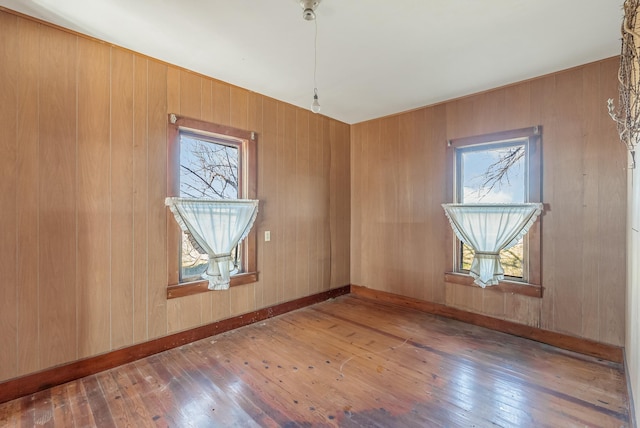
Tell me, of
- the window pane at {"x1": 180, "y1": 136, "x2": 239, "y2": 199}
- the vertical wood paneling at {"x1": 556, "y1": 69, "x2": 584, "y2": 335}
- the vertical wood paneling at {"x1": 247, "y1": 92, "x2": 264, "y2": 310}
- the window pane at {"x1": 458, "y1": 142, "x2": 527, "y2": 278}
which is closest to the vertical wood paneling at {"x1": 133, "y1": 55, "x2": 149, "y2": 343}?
the window pane at {"x1": 180, "y1": 136, "x2": 239, "y2": 199}

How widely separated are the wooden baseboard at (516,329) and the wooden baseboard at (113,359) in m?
1.70

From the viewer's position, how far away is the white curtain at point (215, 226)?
9.08 ft

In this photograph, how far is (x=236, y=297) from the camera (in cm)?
326

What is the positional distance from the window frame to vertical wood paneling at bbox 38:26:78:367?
2.29 feet

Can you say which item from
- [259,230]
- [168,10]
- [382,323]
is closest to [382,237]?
[382,323]

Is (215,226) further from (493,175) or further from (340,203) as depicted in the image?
(493,175)

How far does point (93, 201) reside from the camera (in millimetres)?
2348

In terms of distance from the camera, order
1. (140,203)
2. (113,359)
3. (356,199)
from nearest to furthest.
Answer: (113,359)
(140,203)
(356,199)

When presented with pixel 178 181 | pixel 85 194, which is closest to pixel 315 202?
pixel 178 181

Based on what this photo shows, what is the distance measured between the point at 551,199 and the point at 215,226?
337cm

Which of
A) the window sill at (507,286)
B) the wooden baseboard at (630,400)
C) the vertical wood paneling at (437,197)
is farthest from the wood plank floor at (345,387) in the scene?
the vertical wood paneling at (437,197)

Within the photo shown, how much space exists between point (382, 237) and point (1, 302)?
3.88 m

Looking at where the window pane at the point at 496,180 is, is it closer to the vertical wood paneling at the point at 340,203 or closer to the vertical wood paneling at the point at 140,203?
the vertical wood paneling at the point at 340,203

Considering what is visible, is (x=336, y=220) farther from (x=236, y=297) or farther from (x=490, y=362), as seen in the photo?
(x=490, y=362)
